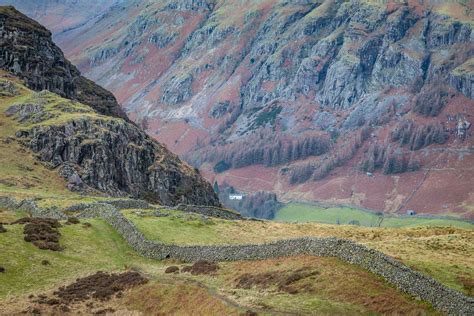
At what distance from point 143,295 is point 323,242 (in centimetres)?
1684

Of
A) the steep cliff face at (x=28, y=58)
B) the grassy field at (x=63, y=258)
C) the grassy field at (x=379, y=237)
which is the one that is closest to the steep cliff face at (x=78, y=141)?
the steep cliff face at (x=28, y=58)

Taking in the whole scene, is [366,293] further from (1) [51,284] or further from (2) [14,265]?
(2) [14,265]

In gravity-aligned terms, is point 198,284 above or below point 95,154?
above

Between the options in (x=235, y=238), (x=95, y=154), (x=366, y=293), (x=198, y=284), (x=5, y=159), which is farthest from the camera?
(x=95, y=154)

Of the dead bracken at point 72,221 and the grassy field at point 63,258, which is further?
the dead bracken at point 72,221

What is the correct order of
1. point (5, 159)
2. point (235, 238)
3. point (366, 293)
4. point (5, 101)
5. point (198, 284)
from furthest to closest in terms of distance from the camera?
point (5, 101) < point (5, 159) < point (235, 238) < point (198, 284) < point (366, 293)

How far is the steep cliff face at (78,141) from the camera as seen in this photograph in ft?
471

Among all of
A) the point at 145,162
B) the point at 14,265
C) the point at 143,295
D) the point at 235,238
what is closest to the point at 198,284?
the point at 143,295

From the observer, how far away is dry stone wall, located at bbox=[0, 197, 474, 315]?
48031mm

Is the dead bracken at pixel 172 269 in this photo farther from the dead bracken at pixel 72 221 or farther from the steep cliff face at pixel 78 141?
the steep cliff face at pixel 78 141

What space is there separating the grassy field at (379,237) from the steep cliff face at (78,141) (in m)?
49.3

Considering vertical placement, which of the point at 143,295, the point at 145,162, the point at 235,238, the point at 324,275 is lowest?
the point at 145,162

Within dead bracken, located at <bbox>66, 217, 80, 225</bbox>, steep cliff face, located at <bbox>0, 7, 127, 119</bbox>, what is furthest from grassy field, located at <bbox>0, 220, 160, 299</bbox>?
steep cliff face, located at <bbox>0, 7, 127, 119</bbox>

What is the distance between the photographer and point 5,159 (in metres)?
133
